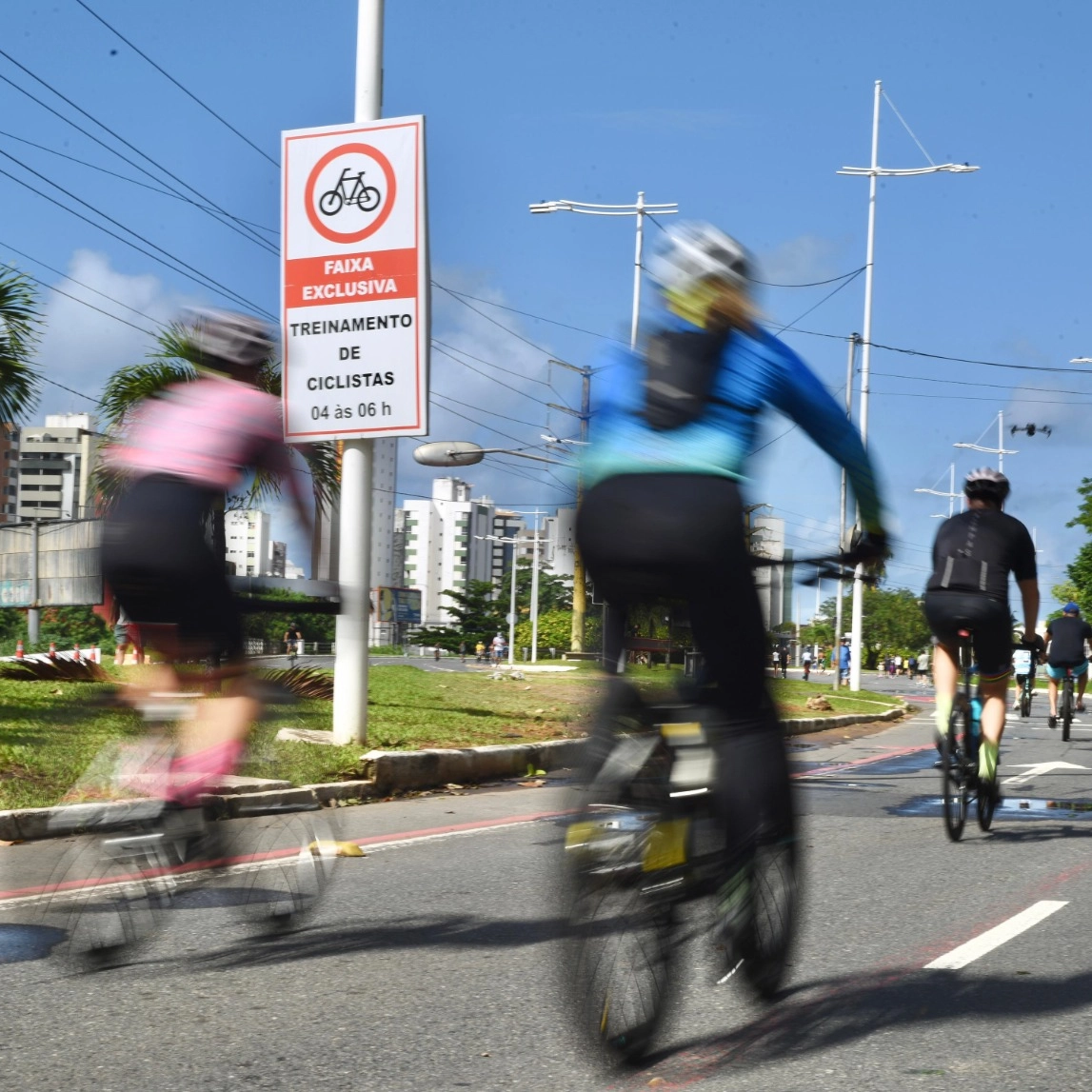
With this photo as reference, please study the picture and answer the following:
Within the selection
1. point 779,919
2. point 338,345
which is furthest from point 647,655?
point 338,345

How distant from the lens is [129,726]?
13.5 feet

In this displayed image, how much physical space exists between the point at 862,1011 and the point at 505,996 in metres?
0.96

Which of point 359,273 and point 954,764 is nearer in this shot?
point 954,764

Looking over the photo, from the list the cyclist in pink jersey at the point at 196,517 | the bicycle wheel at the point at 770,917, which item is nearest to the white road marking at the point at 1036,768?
the bicycle wheel at the point at 770,917

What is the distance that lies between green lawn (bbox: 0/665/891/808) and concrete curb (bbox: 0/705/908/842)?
0.33ft

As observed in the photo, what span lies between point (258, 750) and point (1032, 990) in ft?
7.73

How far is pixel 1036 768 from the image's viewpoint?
12.6m

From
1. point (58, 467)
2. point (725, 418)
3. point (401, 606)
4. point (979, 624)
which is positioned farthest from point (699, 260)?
point (401, 606)

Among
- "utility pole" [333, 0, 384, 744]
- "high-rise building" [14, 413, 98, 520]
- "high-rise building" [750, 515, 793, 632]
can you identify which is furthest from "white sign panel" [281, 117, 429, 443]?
"high-rise building" [750, 515, 793, 632]

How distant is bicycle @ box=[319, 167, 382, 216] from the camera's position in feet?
32.8

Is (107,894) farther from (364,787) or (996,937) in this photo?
(364,787)

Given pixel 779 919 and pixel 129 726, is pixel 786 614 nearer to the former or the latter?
pixel 779 919

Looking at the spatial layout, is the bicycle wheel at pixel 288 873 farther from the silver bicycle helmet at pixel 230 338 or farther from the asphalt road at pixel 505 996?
the silver bicycle helmet at pixel 230 338

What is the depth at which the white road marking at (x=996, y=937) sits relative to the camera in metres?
4.57
